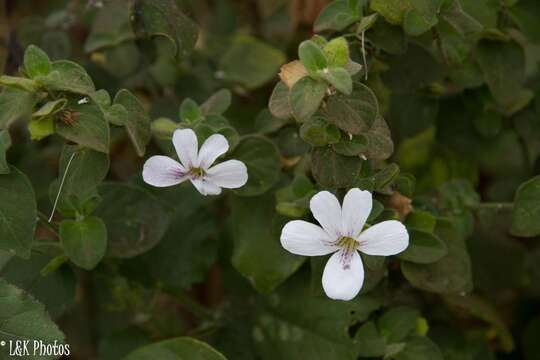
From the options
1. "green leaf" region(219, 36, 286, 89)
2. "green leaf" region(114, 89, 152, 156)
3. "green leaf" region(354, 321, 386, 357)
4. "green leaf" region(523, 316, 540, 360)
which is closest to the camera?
"green leaf" region(114, 89, 152, 156)

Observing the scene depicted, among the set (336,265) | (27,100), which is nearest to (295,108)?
(336,265)

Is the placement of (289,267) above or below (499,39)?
below

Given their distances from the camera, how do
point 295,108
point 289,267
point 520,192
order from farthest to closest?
1. point 289,267
2. point 520,192
3. point 295,108

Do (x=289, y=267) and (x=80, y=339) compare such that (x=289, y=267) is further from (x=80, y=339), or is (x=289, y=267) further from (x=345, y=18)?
(x=80, y=339)

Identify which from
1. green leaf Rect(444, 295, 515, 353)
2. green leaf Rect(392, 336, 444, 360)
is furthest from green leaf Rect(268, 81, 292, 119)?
green leaf Rect(444, 295, 515, 353)

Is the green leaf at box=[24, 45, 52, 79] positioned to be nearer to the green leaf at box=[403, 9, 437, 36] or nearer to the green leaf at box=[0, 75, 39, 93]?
the green leaf at box=[0, 75, 39, 93]

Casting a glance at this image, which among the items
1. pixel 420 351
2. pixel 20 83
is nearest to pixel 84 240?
pixel 20 83
